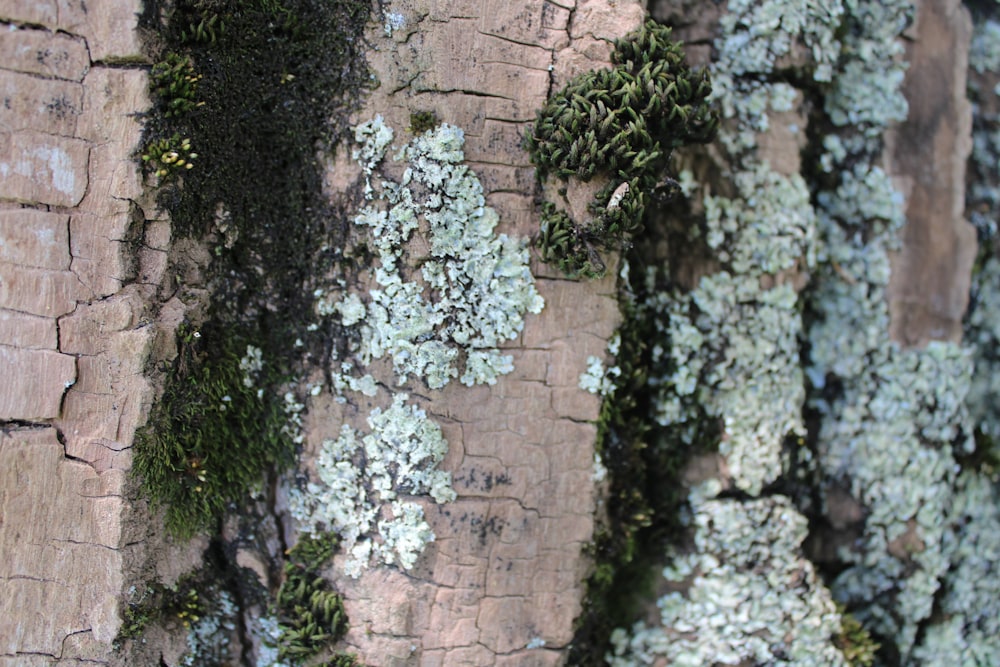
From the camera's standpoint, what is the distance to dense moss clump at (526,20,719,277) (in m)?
2.76

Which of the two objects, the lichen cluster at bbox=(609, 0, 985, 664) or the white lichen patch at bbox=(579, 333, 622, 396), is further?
the lichen cluster at bbox=(609, 0, 985, 664)

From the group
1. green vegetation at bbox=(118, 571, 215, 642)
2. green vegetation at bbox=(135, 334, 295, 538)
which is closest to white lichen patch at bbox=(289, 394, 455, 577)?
green vegetation at bbox=(135, 334, 295, 538)

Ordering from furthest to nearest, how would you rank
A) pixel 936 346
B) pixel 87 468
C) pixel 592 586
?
pixel 936 346, pixel 592 586, pixel 87 468

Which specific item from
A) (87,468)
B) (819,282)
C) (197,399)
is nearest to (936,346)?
(819,282)

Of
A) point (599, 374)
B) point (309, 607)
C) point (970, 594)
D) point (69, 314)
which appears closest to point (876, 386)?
point (970, 594)

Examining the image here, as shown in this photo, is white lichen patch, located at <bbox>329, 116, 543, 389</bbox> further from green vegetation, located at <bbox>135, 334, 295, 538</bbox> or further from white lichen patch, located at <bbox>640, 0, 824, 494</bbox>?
white lichen patch, located at <bbox>640, 0, 824, 494</bbox>

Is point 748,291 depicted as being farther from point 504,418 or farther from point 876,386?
point 504,418

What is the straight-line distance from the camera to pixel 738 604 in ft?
10.7

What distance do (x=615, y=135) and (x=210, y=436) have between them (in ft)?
6.04

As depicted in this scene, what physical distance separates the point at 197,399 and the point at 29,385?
0.53 meters

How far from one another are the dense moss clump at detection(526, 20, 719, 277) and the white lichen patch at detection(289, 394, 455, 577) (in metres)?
0.81

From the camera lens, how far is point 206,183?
112 inches

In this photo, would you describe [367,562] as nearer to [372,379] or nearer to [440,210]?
[372,379]

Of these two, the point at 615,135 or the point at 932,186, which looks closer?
the point at 615,135
